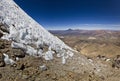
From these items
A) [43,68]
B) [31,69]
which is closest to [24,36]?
[43,68]

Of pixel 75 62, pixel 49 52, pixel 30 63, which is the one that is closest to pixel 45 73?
pixel 30 63

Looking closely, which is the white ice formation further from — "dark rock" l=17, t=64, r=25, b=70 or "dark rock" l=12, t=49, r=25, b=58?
"dark rock" l=17, t=64, r=25, b=70

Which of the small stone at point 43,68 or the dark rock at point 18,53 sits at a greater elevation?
the dark rock at point 18,53

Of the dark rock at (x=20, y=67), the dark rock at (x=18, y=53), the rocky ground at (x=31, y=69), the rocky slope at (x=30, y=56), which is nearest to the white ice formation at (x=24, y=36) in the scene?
the rocky slope at (x=30, y=56)

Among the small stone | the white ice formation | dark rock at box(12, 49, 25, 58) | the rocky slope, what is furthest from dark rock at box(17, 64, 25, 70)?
the white ice formation

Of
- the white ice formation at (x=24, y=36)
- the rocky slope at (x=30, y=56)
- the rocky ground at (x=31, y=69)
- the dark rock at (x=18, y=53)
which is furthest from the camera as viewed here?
the white ice formation at (x=24, y=36)

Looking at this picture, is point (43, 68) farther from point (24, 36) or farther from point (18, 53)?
point (24, 36)

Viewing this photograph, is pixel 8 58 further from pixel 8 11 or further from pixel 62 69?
pixel 8 11

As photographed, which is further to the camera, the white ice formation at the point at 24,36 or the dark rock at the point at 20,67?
the white ice formation at the point at 24,36

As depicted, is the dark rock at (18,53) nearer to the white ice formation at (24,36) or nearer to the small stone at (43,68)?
the white ice formation at (24,36)
